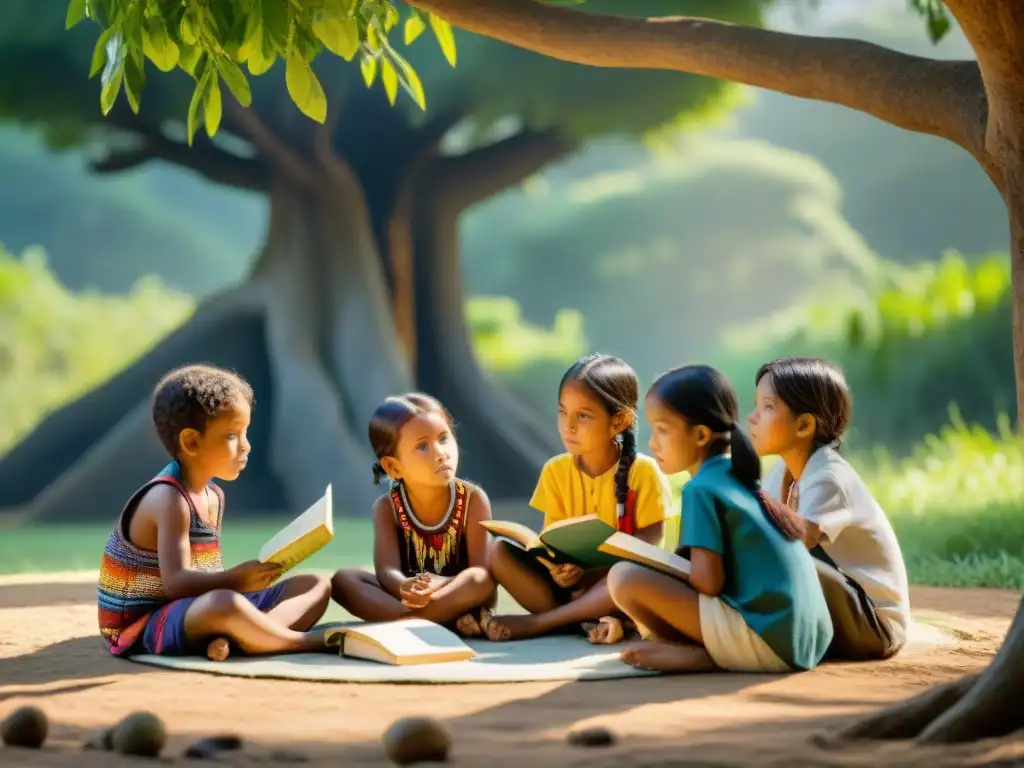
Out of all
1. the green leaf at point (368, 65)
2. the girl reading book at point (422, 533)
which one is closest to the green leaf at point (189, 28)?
the green leaf at point (368, 65)

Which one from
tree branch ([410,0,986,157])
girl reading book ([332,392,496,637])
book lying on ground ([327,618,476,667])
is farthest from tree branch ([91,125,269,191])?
book lying on ground ([327,618,476,667])

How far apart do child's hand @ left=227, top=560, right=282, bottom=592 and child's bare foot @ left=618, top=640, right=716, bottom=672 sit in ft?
3.90

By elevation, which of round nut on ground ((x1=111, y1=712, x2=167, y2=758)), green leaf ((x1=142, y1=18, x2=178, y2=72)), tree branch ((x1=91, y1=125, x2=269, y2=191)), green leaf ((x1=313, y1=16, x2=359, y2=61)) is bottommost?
round nut on ground ((x1=111, y1=712, x2=167, y2=758))

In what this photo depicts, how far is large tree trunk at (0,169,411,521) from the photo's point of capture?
14.2 metres

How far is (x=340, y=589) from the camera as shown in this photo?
5.25 metres

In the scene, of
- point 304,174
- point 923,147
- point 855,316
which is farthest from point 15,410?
point 923,147

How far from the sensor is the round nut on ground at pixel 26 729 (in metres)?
3.32

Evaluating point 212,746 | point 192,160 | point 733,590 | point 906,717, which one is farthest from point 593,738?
point 192,160

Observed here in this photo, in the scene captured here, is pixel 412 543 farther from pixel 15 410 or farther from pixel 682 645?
pixel 15 410

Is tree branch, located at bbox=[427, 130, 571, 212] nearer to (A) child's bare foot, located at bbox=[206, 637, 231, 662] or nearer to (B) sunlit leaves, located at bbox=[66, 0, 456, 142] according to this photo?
(B) sunlit leaves, located at bbox=[66, 0, 456, 142]

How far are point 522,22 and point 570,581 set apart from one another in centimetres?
223

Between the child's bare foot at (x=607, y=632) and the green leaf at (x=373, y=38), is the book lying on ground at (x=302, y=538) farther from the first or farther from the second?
the green leaf at (x=373, y=38)

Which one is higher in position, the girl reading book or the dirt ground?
the girl reading book

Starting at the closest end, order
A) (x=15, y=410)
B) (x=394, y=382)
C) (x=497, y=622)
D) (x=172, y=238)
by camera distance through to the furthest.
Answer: (x=497, y=622), (x=394, y=382), (x=15, y=410), (x=172, y=238)
